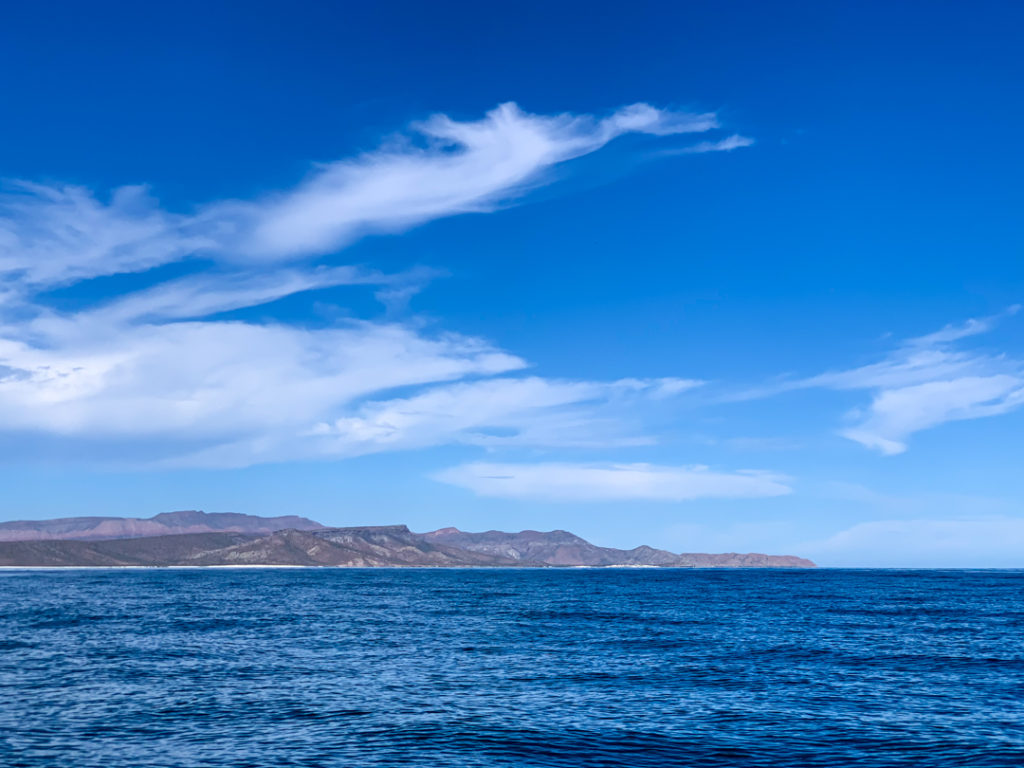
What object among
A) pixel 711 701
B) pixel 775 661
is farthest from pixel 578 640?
pixel 711 701

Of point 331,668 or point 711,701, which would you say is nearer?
point 711,701

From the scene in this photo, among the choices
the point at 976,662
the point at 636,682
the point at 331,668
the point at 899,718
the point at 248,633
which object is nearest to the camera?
the point at 899,718

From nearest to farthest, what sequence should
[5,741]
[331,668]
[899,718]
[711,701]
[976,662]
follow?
[5,741]
[899,718]
[711,701]
[331,668]
[976,662]

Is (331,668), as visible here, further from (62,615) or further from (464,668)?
(62,615)

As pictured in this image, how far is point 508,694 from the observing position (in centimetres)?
4041

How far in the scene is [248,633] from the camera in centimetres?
6925

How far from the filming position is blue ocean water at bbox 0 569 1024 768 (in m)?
29.5

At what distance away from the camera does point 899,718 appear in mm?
35219

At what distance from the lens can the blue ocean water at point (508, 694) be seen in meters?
29.5

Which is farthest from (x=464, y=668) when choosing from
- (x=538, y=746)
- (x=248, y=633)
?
(x=248, y=633)

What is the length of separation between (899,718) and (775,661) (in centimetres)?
1724

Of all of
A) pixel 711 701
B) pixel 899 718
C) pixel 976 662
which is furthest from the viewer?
pixel 976 662

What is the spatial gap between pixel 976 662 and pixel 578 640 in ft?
88.5

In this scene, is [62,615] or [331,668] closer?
[331,668]
